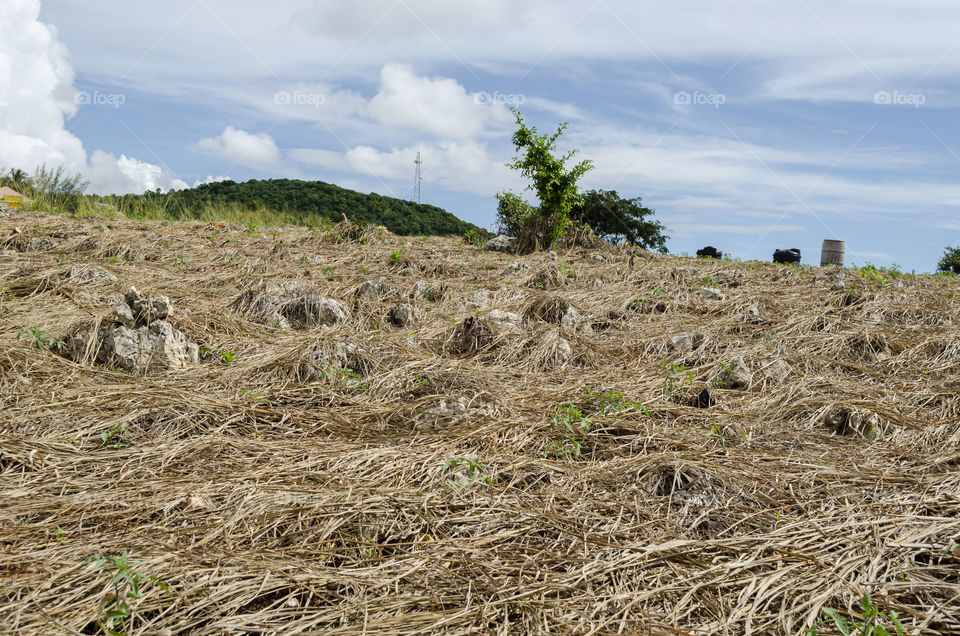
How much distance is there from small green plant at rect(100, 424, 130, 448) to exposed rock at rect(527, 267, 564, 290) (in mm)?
4872

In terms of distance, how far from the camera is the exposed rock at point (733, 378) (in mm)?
4058

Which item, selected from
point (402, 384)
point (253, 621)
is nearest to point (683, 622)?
point (253, 621)

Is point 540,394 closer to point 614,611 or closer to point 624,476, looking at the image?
point 624,476

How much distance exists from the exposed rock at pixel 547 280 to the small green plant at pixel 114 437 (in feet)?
16.0

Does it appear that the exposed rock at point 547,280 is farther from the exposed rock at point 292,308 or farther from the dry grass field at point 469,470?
the exposed rock at point 292,308

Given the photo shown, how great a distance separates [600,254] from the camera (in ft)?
34.6

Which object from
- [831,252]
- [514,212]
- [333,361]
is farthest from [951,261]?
[333,361]

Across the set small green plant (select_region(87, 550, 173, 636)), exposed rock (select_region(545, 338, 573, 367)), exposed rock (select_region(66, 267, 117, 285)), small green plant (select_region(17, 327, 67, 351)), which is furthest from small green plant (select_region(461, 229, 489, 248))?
small green plant (select_region(87, 550, 173, 636))

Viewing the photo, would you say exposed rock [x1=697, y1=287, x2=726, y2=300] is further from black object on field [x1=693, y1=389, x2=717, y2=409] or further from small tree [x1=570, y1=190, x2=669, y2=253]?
small tree [x1=570, y1=190, x2=669, y2=253]

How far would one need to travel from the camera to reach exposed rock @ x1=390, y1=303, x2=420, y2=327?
5320 mm

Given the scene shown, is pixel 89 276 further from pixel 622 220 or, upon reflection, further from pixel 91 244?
pixel 622 220

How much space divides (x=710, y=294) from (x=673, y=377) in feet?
10.2

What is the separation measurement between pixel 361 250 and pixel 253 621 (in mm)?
7454

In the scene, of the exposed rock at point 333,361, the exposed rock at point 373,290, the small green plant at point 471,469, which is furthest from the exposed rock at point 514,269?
the small green plant at point 471,469
